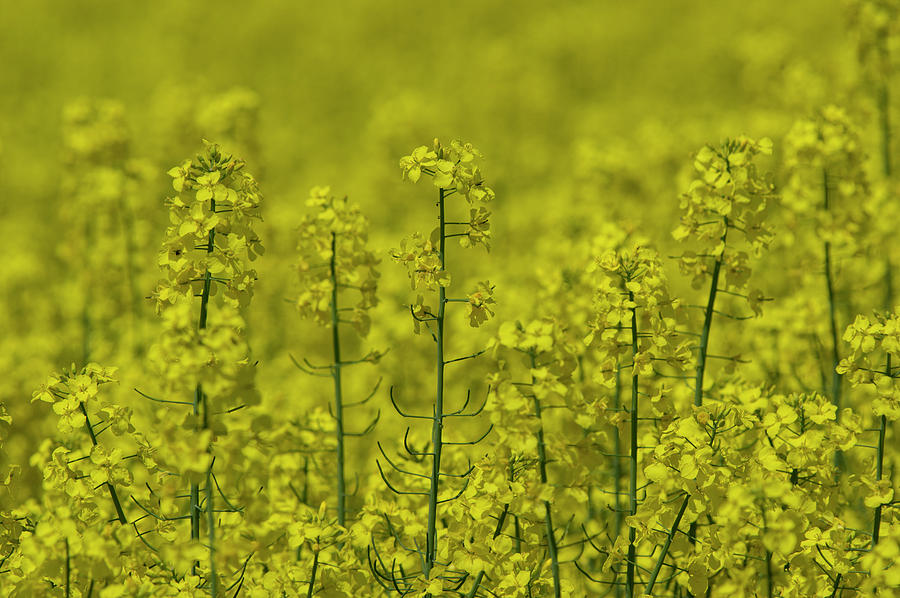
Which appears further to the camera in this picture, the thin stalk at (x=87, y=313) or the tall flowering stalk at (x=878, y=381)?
the thin stalk at (x=87, y=313)

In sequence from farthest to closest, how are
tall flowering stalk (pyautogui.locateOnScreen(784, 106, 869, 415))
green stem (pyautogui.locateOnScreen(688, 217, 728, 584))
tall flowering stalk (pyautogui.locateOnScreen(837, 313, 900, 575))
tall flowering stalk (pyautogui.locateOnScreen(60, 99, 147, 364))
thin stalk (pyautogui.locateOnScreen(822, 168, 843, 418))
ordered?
1. tall flowering stalk (pyautogui.locateOnScreen(60, 99, 147, 364))
2. tall flowering stalk (pyautogui.locateOnScreen(784, 106, 869, 415))
3. thin stalk (pyautogui.locateOnScreen(822, 168, 843, 418))
4. green stem (pyautogui.locateOnScreen(688, 217, 728, 584))
5. tall flowering stalk (pyautogui.locateOnScreen(837, 313, 900, 575))

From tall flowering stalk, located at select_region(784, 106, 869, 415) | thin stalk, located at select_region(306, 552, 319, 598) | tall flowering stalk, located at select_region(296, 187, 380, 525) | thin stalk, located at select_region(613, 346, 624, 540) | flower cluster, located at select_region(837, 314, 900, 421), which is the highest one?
tall flowering stalk, located at select_region(784, 106, 869, 415)

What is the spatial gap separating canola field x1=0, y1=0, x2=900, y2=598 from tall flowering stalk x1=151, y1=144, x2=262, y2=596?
0.05 ft

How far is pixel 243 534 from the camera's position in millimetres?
3348

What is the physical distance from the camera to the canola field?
3.35 m

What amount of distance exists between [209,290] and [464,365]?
3200 mm

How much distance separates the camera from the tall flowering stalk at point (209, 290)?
302cm

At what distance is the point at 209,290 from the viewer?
352 centimetres

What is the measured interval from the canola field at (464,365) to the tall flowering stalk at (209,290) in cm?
1

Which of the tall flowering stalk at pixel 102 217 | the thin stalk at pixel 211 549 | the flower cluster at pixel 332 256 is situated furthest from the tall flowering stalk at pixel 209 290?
the tall flowering stalk at pixel 102 217

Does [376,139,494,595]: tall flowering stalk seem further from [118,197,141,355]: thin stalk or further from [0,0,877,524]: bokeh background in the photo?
[118,197,141,355]: thin stalk

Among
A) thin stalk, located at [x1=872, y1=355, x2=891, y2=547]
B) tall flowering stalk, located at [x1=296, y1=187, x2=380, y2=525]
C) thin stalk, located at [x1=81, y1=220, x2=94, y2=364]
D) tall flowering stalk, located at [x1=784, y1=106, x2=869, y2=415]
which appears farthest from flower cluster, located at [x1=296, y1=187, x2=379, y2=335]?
thin stalk, located at [x1=81, y1=220, x2=94, y2=364]

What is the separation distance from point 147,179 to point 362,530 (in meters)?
A: 4.27

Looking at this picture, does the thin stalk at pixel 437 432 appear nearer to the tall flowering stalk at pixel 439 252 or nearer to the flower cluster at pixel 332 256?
the tall flowering stalk at pixel 439 252
